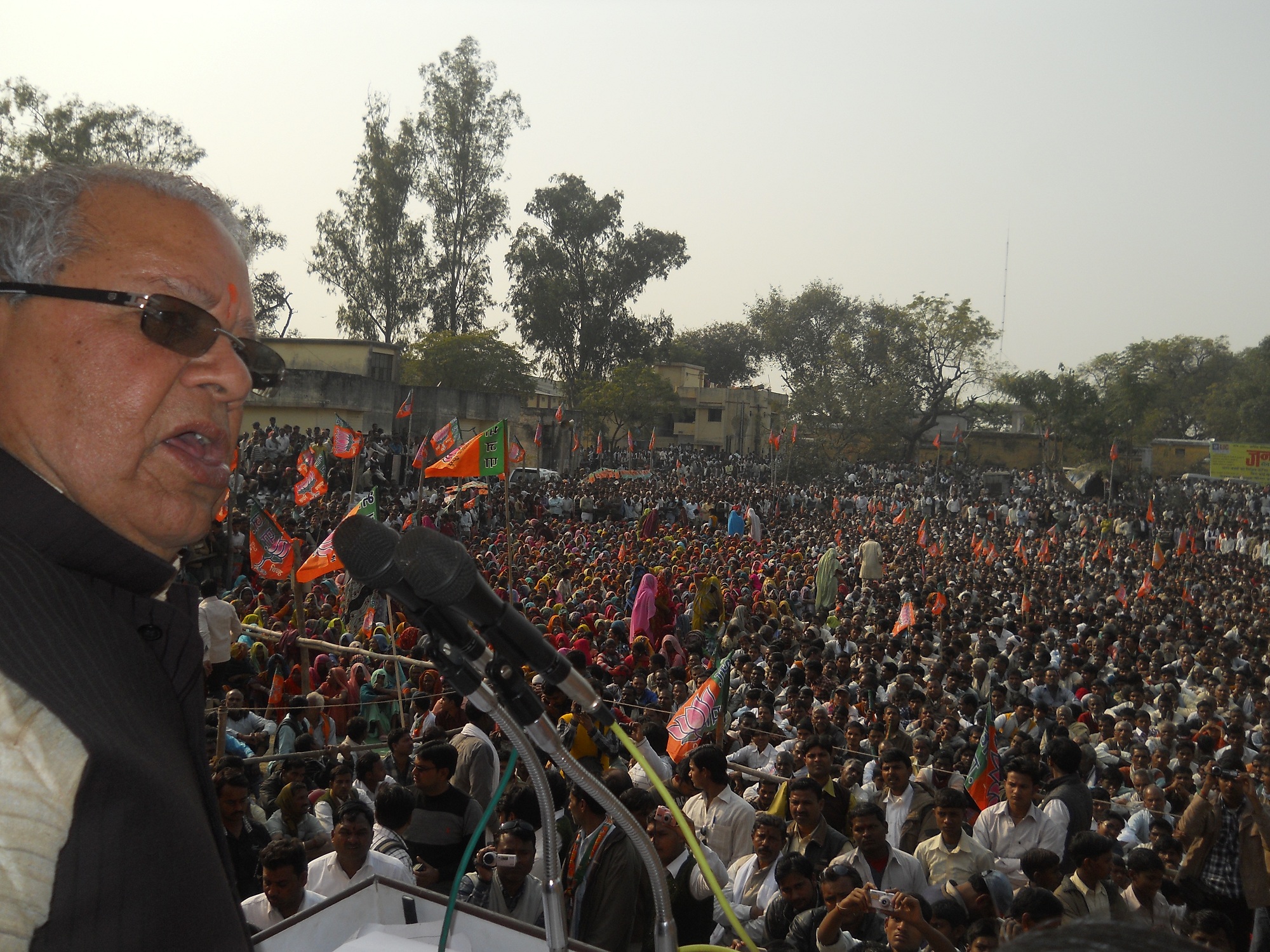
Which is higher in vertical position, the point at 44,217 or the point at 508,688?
the point at 44,217

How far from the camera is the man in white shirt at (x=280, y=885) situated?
11.3 feet

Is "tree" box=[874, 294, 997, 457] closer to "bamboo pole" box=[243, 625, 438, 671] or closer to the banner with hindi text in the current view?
the banner with hindi text

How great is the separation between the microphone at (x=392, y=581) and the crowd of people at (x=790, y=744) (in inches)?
9.0

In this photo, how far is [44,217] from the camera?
1051 mm

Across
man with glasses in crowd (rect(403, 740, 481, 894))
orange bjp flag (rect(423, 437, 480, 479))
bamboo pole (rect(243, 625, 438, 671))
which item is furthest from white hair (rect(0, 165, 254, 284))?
orange bjp flag (rect(423, 437, 480, 479))

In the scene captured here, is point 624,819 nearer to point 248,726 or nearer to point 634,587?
point 248,726

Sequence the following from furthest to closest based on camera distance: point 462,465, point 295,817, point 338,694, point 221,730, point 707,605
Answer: point 707,605
point 462,465
point 338,694
point 221,730
point 295,817

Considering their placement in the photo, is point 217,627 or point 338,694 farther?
point 338,694

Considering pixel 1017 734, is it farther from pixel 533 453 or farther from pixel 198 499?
pixel 533 453

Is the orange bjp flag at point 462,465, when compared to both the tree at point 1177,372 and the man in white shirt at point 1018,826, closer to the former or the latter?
the man in white shirt at point 1018,826

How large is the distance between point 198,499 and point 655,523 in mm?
20534

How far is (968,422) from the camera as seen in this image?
52.4 meters

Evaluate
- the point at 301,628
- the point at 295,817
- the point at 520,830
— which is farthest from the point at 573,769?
the point at 301,628

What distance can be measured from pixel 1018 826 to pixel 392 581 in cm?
516
